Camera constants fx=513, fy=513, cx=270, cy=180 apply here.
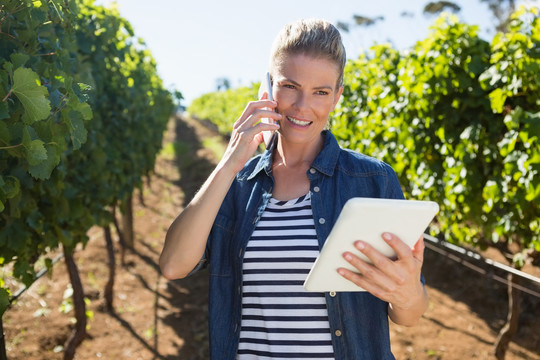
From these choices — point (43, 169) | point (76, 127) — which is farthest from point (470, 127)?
point (43, 169)

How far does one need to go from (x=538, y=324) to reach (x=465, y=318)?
622 mm

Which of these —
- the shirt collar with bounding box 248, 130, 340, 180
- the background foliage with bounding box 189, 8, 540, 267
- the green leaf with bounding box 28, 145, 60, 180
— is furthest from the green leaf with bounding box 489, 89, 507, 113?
the green leaf with bounding box 28, 145, 60, 180

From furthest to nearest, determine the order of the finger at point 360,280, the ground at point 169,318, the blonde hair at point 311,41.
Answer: the ground at point 169,318 < the blonde hair at point 311,41 < the finger at point 360,280

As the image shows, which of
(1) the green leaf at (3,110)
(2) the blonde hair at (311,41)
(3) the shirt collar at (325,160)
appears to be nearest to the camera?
(1) the green leaf at (3,110)

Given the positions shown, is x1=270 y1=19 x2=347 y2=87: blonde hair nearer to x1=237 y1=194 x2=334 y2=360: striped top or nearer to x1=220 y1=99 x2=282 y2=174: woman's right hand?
x1=220 y1=99 x2=282 y2=174: woman's right hand

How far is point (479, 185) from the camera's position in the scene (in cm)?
372

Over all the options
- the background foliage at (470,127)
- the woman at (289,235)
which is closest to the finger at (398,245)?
the woman at (289,235)

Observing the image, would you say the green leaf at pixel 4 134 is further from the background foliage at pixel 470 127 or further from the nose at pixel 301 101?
the background foliage at pixel 470 127

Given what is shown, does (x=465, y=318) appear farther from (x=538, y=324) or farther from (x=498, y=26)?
(x=498, y=26)

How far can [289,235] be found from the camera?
1.59m

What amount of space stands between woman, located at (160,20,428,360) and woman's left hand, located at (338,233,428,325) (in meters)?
0.11

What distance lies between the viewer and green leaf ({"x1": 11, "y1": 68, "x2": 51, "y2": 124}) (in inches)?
54.0

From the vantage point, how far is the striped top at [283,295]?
1.52 metres

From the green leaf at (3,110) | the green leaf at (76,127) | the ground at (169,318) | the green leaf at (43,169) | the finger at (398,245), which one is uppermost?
the green leaf at (3,110)
